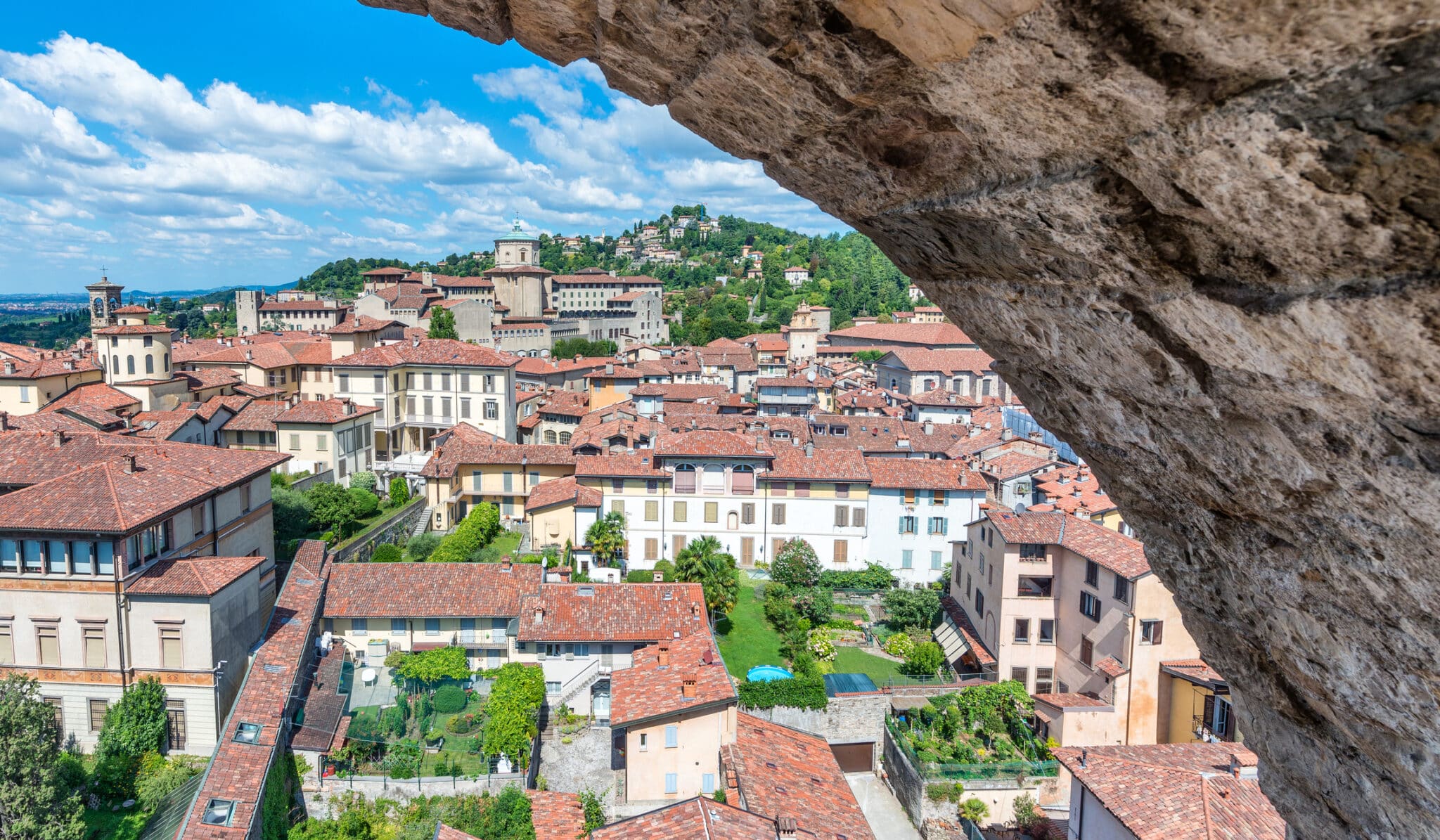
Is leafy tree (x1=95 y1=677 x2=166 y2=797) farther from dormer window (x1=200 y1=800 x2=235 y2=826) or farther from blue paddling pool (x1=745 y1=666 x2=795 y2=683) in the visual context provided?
blue paddling pool (x1=745 y1=666 x2=795 y2=683)

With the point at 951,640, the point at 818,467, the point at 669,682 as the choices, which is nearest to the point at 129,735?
the point at 669,682

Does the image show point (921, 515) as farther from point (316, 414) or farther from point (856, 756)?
point (316, 414)

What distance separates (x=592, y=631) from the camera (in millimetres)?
22578

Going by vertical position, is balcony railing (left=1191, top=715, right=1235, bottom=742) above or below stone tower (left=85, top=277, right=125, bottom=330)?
below

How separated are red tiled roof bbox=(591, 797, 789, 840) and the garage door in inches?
300

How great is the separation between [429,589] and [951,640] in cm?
1504

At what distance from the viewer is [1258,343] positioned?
1.70m

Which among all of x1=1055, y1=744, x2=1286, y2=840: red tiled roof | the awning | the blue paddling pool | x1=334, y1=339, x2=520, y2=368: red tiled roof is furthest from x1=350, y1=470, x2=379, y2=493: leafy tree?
x1=1055, y1=744, x2=1286, y2=840: red tiled roof

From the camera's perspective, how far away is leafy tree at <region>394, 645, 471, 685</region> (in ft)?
70.1

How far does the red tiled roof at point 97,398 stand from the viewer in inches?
1358

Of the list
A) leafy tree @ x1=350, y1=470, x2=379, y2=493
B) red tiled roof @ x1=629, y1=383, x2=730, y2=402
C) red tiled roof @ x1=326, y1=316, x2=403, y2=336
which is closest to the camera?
leafy tree @ x1=350, y1=470, x2=379, y2=493

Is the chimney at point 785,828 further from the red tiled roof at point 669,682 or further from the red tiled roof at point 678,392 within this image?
the red tiled roof at point 678,392

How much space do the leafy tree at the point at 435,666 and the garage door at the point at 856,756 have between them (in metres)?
9.49

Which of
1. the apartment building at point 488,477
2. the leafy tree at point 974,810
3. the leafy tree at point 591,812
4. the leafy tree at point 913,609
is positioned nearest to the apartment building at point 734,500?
the apartment building at point 488,477
